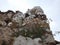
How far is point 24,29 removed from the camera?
7.48m

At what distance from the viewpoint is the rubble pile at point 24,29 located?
22.5ft

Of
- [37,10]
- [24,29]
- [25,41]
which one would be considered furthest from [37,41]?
[37,10]

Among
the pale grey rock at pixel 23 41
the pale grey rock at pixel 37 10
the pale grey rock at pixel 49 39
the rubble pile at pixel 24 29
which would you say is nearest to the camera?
the pale grey rock at pixel 23 41

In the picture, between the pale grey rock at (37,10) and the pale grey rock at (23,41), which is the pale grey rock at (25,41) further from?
the pale grey rock at (37,10)

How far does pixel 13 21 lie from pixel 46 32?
1278 millimetres

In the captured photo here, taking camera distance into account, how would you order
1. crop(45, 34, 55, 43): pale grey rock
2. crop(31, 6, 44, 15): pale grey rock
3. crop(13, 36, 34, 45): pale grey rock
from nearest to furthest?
crop(13, 36, 34, 45): pale grey rock, crop(45, 34, 55, 43): pale grey rock, crop(31, 6, 44, 15): pale grey rock

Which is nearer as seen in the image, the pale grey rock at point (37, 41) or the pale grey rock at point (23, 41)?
the pale grey rock at point (23, 41)

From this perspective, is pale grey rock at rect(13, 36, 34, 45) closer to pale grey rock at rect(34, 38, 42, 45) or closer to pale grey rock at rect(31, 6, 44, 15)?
pale grey rock at rect(34, 38, 42, 45)

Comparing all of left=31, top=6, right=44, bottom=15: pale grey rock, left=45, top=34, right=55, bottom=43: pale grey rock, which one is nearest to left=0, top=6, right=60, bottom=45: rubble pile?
left=45, top=34, right=55, bottom=43: pale grey rock

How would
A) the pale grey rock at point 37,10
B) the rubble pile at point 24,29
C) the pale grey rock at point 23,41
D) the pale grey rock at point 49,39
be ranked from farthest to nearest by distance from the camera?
the pale grey rock at point 37,10 < the pale grey rock at point 49,39 < the rubble pile at point 24,29 < the pale grey rock at point 23,41

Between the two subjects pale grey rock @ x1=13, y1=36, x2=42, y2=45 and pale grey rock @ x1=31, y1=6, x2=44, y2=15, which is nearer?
pale grey rock @ x1=13, y1=36, x2=42, y2=45

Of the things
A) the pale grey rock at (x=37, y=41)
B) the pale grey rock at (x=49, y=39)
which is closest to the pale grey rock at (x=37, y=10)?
the pale grey rock at (x=49, y=39)

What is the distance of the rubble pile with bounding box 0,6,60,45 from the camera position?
270 inches

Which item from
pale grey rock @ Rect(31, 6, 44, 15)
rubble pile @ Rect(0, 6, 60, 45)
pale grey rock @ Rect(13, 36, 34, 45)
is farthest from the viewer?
pale grey rock @ Rect(31, 6, 44, 15)
